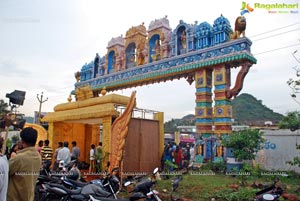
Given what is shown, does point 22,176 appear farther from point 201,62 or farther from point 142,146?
point 201,62

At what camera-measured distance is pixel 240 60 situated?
36.4ft

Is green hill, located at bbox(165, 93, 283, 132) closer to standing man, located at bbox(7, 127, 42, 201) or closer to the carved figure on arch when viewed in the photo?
the carved figure on arch

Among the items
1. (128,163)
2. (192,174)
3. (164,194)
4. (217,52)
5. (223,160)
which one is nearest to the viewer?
(164,194)

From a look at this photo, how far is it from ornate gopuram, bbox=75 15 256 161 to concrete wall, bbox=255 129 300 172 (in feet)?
5.42

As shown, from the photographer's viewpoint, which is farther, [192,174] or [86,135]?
[86,135]

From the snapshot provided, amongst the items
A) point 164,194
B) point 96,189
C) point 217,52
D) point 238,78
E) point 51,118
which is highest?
point 217,52

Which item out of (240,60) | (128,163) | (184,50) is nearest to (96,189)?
(128,163)

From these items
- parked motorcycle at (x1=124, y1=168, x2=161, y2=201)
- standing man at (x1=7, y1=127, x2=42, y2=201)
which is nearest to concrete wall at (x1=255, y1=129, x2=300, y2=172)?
parked motorcycle at (x1=124, y1=168, x2=161, y2=201)

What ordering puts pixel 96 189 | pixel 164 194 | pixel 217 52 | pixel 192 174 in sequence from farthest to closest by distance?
pixel 217 52, pixel 192 174, pixel 164 194, pixel 96 189

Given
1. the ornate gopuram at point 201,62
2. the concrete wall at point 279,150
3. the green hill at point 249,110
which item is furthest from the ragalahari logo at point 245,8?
the green hill at point 249,110

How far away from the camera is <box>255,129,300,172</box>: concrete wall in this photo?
1074 centimetres

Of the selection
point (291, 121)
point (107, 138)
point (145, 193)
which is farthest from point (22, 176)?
point (291, 121)

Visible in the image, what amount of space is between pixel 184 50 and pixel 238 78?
9.92 feet

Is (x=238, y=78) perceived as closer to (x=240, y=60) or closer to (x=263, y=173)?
(x=240, y=60)
